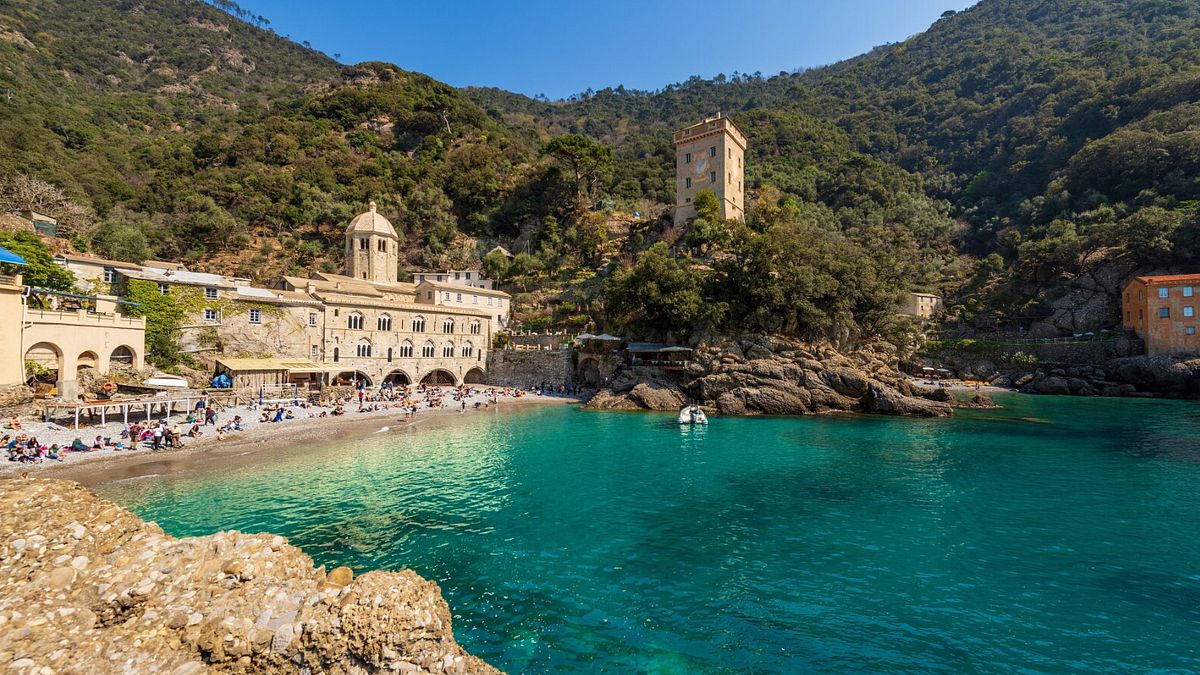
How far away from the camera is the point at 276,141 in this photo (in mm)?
74750

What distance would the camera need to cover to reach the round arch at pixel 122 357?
28469 mm

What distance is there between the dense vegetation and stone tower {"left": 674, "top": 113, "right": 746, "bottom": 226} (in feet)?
12.1

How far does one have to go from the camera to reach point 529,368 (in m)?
46.0

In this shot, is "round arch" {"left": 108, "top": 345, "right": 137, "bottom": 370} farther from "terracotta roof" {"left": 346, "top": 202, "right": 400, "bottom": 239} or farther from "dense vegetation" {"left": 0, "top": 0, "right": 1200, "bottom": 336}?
"terracotta roof" {"left": 346, "top": 202, "right": 400, "bottom": 239}

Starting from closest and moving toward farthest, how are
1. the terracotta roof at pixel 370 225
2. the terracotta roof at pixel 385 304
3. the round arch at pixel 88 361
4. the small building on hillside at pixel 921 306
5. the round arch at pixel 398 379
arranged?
the round arch at pixel 88 361 → the terracotta roof at pixel 385 304 → the round arch at pixel 398 379 → the terracotta roof at pixel 370 225 → the small building on hillside at pixel 921 306

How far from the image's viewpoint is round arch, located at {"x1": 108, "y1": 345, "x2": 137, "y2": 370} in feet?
93.4

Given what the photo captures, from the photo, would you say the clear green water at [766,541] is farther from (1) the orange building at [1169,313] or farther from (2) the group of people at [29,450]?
(1) the orange building at [1169,313]

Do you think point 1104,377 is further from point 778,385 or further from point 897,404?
point 778,385

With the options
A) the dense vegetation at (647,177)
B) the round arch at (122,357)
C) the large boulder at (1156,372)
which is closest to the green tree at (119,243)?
the dense vegetation at (647,177)

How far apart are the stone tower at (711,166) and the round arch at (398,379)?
34026mm

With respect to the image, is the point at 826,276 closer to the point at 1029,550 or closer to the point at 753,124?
the point at 1029,550

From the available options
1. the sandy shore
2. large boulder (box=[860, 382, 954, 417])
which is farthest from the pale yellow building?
large boulder (box=[860, 382, 954, 417])

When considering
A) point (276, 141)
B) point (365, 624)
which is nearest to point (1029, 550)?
point (365, 624)

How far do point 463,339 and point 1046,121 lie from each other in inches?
4375
